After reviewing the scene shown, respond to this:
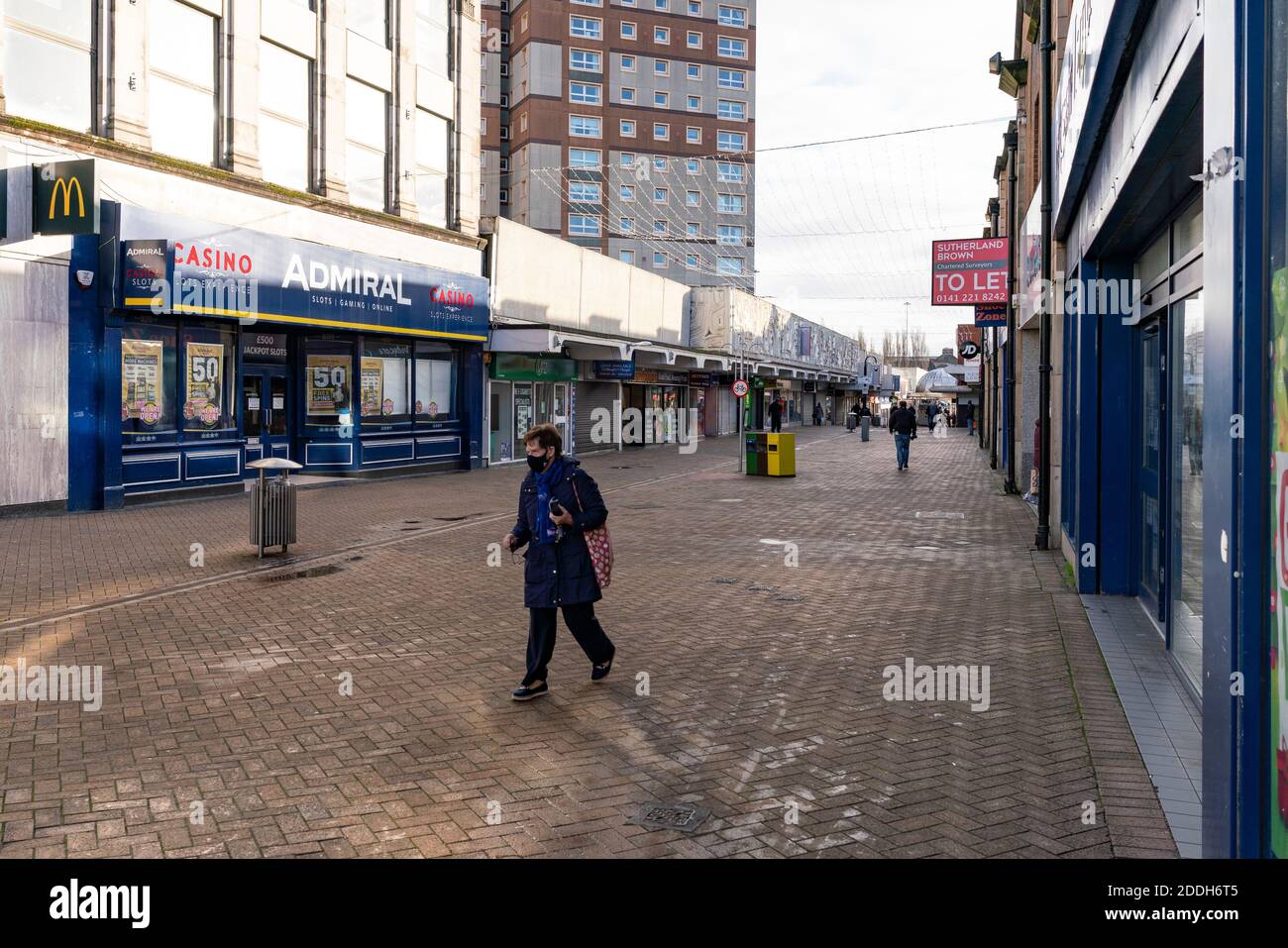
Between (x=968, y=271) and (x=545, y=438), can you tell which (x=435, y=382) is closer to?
(x=968, y=271)

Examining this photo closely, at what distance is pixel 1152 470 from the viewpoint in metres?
9.12

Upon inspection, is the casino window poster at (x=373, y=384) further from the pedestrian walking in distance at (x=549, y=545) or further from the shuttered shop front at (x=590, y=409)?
the pedestrian walking in distance at (x=549, y=545)

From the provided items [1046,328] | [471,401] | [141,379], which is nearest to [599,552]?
[1046,328]

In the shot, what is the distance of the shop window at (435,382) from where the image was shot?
2530cm

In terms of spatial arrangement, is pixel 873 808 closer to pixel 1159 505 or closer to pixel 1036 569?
pixel 1159 505

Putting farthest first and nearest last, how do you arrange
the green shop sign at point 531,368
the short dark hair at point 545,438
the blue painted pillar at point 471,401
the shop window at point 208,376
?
1. the green shop sign at point 531,368
2. the blue painted pillar at point 471,401
3. the shop window at point 208,376
4. the short dark hair at point 545,438

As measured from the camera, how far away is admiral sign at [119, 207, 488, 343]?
54.3 ft

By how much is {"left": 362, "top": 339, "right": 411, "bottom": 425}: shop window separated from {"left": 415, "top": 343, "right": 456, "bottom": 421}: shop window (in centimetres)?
48

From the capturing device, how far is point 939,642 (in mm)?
8117

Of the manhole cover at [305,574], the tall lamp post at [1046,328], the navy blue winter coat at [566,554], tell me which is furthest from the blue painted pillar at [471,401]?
the navy blue winter coat at [566,554]

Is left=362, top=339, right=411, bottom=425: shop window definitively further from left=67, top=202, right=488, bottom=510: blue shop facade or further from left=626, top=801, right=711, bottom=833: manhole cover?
left=626, top=801, right=711, bottom=833: manhole cover

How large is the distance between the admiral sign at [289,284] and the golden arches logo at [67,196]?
1.59 metres

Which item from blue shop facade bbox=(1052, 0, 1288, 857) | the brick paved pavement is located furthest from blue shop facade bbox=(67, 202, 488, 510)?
blue shop facade bbox=(1052, 0, 1288, 857)

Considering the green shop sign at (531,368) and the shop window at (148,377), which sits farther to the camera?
the green shop sign at (531,368)
